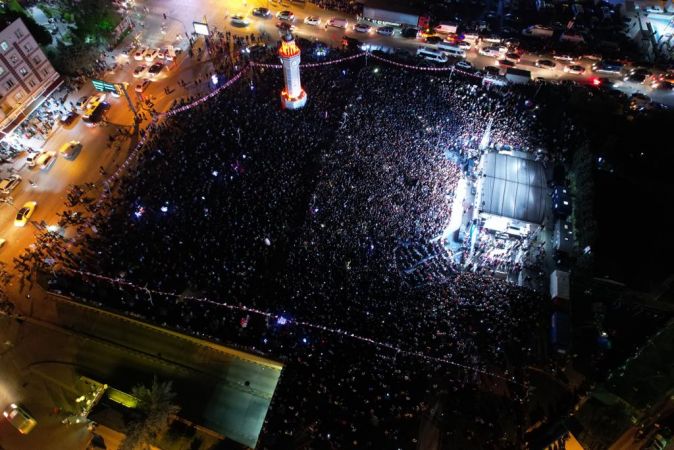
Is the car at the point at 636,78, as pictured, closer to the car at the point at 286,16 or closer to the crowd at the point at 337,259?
the crowd at the point at 337,259

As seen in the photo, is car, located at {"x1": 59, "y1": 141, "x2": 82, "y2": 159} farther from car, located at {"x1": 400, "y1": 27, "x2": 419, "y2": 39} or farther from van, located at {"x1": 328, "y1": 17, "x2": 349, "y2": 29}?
car, located at {"x1": 400, "y1": 27, "x2": 419, "y2": 39}

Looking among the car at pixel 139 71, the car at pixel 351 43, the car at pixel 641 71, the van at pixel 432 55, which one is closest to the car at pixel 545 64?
the car at pixel 641 71

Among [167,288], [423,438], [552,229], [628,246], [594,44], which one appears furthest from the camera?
[594,44]

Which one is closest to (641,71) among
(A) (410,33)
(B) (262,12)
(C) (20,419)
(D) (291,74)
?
(A) (410,33)

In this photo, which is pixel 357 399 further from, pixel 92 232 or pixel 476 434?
pixel 92 232

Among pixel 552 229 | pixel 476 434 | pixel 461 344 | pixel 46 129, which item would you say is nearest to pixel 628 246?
pixel 552 229

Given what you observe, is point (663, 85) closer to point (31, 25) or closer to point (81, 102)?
point (81, 102)
